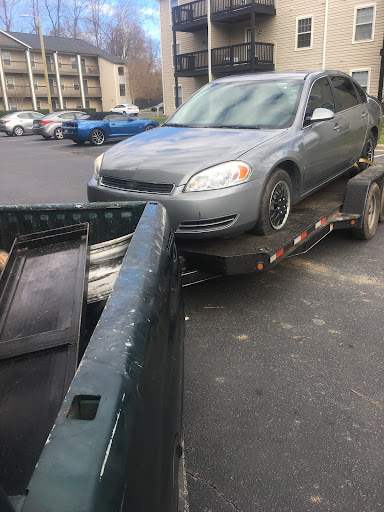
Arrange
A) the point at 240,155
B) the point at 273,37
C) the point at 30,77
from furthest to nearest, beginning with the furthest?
the point at 30,77 → the point at 273,37 → the point at 240,155

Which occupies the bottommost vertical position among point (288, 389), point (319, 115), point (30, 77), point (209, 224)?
point (288, 389)

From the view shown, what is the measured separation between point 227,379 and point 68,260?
1.30 meters

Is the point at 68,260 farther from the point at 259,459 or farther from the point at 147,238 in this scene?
the point at 259,459

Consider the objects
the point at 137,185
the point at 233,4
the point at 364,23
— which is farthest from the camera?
the point at 233,4

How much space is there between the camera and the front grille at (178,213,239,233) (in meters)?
3.52

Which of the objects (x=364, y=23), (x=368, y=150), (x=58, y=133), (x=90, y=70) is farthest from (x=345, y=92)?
(x=90, y=70)

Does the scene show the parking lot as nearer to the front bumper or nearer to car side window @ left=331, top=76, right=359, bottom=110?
the front bumper

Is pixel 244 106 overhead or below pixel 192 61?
below

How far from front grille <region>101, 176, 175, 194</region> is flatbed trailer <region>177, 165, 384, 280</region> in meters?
0.46

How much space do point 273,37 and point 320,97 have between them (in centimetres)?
2273

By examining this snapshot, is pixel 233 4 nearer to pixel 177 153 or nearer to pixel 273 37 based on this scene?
pixel 273 37

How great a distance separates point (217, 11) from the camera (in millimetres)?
25422

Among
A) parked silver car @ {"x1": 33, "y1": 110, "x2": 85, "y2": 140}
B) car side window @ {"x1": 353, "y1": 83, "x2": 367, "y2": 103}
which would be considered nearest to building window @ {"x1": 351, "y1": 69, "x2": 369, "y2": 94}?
parked silver car @ {"x1": 33, "y1": 110, "x2": 85, "y2": 140}

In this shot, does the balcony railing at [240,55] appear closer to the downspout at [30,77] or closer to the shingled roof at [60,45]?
the downspout at [30,77]
